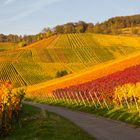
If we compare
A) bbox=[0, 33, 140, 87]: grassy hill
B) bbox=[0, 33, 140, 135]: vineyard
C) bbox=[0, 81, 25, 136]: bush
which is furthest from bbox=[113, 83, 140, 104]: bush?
bbox=[0, 33, 140, 87]: grassy hill

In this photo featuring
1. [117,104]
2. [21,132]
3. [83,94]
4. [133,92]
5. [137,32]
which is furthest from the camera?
[137,32]

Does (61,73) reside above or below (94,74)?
below

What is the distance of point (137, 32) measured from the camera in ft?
610

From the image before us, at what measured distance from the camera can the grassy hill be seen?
4646 inches

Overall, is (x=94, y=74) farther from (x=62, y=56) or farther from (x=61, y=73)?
(x=62, y=56)

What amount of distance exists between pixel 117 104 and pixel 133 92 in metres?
3.83

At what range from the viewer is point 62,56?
134 metres

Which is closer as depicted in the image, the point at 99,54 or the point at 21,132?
the point at 21,132

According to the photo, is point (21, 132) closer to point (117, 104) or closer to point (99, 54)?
point (117, 104)

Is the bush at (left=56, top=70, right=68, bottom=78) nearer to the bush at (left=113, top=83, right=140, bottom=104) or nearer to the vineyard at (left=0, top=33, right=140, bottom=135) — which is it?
the vineyard at (left=0, top=33, right=140, bottom=135)

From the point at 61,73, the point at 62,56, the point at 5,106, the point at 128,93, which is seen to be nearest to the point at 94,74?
the point at 61,73

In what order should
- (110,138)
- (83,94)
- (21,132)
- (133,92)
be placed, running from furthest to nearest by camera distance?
(83,94), (133,92), (21,132), (110,138)

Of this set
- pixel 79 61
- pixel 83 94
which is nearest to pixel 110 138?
pixel 83 94

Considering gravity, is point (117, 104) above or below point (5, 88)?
below
